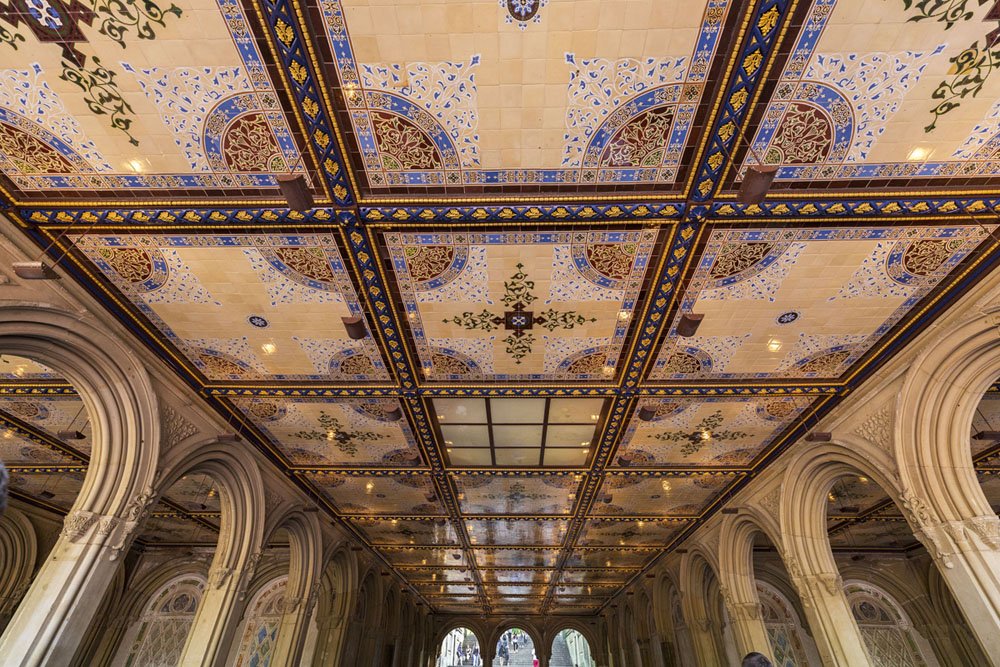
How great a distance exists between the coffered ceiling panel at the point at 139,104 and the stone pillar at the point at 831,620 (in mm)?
8615

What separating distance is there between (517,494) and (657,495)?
2.84 meters

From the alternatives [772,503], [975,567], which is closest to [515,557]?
[772,503]

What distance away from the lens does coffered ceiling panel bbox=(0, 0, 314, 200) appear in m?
2.79

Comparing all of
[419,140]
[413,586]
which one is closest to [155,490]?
[419,140]

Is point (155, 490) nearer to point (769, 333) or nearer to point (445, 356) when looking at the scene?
point (445, 356)

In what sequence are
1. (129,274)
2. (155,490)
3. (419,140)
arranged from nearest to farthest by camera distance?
1. (419,140)
2. (129,274)
3. (155,490)

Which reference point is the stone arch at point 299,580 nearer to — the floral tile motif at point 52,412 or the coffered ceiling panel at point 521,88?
the floral tile motif at point 52,412

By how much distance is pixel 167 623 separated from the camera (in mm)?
14109

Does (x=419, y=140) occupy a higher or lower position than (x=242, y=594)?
higher

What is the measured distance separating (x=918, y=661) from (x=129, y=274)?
1912 cm

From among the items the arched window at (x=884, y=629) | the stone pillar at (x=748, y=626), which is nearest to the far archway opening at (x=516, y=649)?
the arched window at (x=884, y=629)

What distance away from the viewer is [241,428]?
716 centimetres

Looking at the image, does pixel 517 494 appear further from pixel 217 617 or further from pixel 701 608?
pixel 701 608

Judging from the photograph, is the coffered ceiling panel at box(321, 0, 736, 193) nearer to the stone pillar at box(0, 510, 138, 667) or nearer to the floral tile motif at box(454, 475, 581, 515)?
the stone pillar at box(0, 510, 138, 667)
